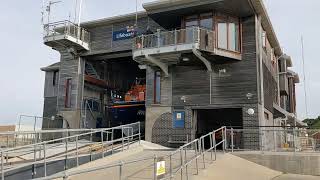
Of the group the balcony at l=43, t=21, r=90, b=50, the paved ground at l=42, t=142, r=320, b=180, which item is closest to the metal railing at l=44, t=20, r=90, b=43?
the balcony at l=43, t=21, r=90, b=50

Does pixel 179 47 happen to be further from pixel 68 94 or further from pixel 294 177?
pixel 68 94

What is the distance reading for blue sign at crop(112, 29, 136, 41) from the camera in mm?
24047

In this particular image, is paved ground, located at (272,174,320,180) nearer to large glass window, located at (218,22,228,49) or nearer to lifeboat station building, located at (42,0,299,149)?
lifeboat station building, located at (42,0,299,149)

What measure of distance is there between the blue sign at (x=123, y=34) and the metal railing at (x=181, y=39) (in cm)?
406

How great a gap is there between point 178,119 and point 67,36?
8.81m

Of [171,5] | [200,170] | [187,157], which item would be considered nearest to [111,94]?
[171,5]

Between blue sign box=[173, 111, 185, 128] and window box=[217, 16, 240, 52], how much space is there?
14.3 feet

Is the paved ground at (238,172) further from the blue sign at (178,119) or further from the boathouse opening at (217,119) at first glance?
the boathouse opening at (217,119)

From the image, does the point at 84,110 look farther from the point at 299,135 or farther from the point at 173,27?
the point at 299,135

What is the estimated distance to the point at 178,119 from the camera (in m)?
20.7

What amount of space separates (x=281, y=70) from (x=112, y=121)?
15405mm

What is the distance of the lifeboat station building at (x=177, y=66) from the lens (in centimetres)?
1916

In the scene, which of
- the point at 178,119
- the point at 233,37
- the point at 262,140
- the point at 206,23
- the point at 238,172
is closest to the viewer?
the point at 238,172

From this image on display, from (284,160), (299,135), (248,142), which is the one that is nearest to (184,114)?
(248,142)
